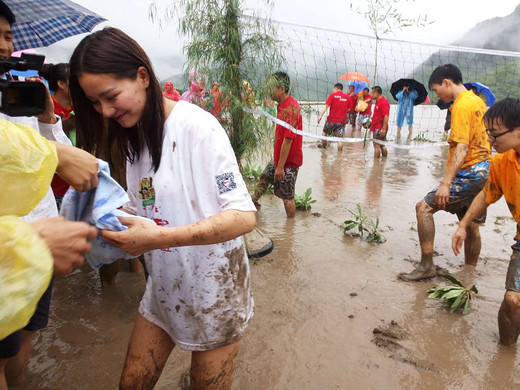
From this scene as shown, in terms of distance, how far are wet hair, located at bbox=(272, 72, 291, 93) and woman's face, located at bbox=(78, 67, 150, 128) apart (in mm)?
2590

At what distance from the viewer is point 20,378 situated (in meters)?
2.42

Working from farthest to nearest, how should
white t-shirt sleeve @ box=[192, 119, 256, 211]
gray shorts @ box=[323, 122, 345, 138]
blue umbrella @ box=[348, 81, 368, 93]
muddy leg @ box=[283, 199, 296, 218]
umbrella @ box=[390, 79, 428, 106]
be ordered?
1. blue umbrella @ box=[348, 81, 368, 93]
2. umbrella @ box=[390, 79, 428, 106]
3. gray shorts @ box=[323, 122, 345, 138]
4. muddy leg @ box=[283, 199, 296, 218]
5. white t-shirt sleeve @ box=[192, 119, 256, 211]

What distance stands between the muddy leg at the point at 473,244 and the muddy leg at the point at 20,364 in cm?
413

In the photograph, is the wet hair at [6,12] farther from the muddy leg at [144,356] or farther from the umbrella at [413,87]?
the umbrella at [413,87]

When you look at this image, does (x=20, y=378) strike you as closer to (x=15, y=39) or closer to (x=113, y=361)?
(x=113, y=361)

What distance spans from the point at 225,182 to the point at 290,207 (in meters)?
4.20

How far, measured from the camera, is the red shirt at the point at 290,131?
4.66 meters

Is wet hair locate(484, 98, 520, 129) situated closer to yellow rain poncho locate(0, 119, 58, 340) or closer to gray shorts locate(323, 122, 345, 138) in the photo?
yellow rain poncho locate(0, 119, 58, 340)

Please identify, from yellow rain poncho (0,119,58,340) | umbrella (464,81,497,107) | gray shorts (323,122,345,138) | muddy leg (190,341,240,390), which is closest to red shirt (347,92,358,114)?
gray shorts (323,122,345,138)

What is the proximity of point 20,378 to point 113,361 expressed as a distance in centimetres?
55

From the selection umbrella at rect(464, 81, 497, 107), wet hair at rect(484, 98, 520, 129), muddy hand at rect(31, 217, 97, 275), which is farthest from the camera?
umbrella at rect(464, 81, 497, 107)

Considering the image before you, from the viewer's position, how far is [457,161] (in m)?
3.65

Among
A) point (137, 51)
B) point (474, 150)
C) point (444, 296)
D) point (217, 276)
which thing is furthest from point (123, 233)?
point (474, 150)

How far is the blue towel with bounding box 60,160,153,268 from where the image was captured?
129 centimetres
